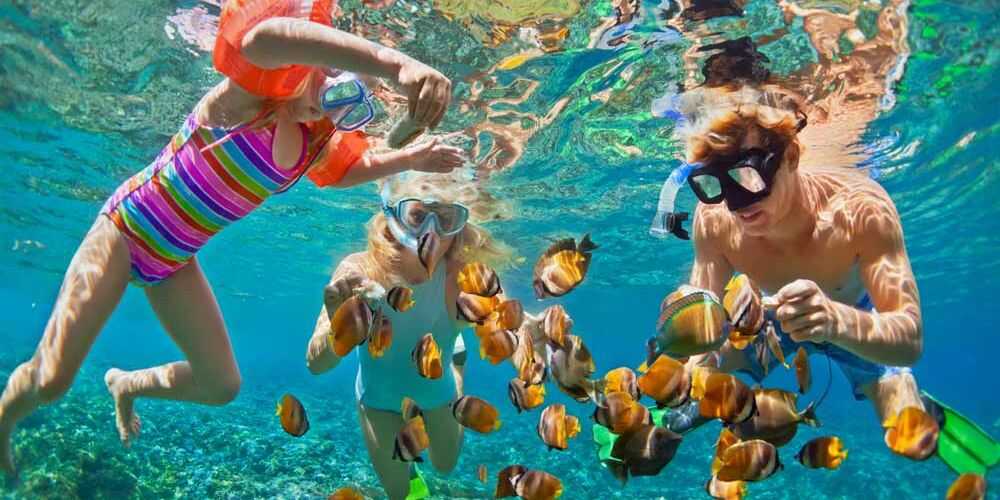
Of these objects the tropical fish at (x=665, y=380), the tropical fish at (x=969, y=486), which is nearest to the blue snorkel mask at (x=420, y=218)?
the tropical fish at (x=665, y=380)

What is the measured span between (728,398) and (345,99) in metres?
2.97

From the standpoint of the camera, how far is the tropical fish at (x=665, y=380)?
3.23 meters

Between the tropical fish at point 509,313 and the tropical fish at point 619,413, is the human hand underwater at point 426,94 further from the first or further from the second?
the tropical fish at point 619,413

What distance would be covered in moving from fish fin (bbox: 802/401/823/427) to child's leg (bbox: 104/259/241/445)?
4572 mm

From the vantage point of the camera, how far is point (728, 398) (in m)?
3.07

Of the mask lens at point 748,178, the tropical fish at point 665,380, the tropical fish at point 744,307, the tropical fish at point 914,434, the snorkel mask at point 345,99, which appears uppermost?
the snorkel mask at point 345,99

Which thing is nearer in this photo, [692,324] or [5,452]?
[692,324]

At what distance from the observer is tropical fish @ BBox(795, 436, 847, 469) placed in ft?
11.1

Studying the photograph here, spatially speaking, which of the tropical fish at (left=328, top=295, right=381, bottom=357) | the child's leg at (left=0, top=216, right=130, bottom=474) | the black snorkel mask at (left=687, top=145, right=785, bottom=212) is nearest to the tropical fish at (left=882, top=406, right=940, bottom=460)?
the black snorkel mask at (left=687, top=145, right=785, bottom=212)

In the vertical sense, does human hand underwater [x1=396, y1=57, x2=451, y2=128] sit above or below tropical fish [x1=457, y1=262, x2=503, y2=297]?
above

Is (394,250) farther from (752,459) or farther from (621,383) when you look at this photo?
(752,459)

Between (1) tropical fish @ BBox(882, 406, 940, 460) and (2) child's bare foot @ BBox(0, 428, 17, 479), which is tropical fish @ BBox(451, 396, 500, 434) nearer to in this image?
(1) tropical fish @ BBox(882, 406, 940, 460)

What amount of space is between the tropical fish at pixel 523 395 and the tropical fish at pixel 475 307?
0.53 metres

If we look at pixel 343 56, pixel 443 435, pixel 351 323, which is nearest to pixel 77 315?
pixel 351 323
